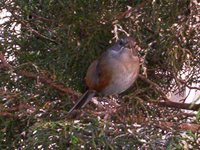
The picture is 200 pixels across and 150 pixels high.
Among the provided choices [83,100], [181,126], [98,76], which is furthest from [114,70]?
[181,126]

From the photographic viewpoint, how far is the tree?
5.60ft

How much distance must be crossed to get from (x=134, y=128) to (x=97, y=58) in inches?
19.8

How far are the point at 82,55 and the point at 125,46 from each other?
169 millimetres

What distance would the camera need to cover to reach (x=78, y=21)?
185 cm

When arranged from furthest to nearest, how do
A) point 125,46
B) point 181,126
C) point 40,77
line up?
point 125,46, point 40,77, point 181,126

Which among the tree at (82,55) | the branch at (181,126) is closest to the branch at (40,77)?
the tree at (82,55)

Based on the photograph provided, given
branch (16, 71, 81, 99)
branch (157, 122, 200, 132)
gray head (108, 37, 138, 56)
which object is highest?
gray head (108, 37, 138, 56)

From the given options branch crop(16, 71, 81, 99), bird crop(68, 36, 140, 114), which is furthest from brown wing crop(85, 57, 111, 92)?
branch crop(16, 71, 81, 99)

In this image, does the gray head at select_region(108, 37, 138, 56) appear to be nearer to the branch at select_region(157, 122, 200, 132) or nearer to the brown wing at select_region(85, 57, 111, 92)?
the brown wing at select_region(85, 57, 111, 92)

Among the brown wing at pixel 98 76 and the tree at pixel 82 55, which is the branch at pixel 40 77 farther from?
the brown wing at pixel 98 76

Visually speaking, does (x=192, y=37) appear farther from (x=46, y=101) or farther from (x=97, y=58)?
(x=46, y=101)

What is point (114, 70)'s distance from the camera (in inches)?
76.0

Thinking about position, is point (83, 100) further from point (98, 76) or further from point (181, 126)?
point (181, 126)

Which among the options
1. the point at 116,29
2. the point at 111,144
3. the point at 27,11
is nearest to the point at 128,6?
the point at 116,29
